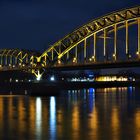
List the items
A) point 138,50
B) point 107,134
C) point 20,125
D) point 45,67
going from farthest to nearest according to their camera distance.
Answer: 1. point 45,67
2. point 138,50
3. point 20,125
4. point 107,134

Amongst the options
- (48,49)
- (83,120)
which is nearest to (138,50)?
(48,49)

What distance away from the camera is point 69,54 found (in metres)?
133

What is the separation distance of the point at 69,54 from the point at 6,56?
56125mm

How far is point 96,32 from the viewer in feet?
379

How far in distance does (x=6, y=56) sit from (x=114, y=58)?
8967 cm

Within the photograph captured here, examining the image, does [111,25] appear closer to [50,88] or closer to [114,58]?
[114,58]

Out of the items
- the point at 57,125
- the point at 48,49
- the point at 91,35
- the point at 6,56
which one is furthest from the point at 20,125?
the point at 6,56

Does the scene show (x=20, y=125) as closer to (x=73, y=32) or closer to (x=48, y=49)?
(x=73, y=32)

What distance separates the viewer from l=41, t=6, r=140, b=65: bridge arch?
340ft

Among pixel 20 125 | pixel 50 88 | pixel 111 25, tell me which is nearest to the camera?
pixel 20 125

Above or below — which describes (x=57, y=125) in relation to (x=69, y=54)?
below

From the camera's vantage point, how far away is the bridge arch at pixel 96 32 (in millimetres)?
103644

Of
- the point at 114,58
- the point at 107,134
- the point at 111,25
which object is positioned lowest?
the point at 107,134

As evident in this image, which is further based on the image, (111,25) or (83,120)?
(111,25)
